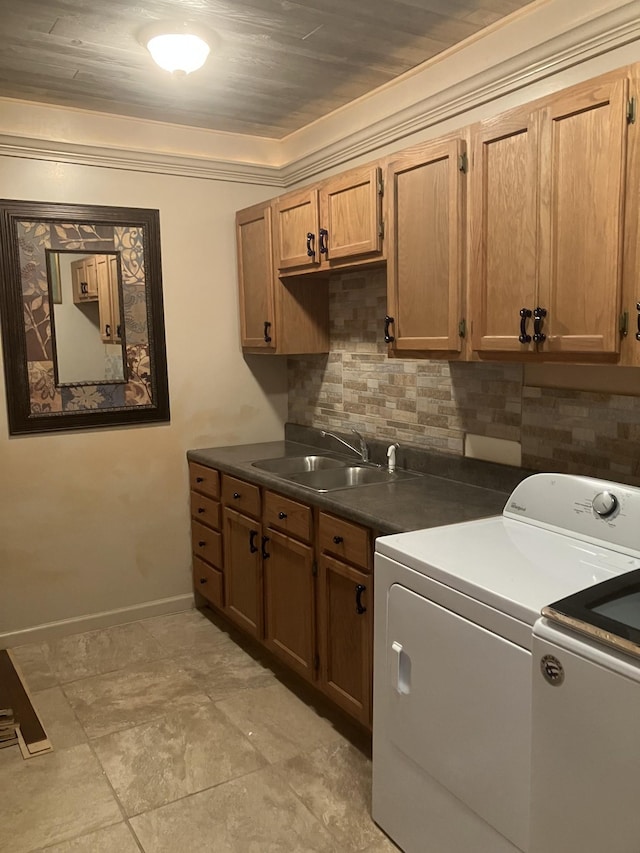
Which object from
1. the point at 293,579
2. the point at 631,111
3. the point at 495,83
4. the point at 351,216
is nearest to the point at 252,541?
the point at 293,579

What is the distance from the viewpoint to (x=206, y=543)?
11.8ft

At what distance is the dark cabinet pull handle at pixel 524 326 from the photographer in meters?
2.03

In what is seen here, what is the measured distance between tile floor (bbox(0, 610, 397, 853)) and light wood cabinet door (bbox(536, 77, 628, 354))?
5.26 ft

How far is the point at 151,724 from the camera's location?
105 inches

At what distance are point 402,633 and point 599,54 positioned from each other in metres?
1.83

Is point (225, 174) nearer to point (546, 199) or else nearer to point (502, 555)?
point (546, 199)

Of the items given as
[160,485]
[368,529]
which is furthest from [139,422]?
[368,529]

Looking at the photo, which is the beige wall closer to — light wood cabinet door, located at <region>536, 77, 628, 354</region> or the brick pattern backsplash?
the brick pattern backsplash

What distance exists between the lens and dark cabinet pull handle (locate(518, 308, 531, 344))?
6.65 feet

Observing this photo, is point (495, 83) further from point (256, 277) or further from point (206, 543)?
point (206, 543)

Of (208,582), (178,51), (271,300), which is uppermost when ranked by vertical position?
(178,51)

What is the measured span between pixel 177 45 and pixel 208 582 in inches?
96.3

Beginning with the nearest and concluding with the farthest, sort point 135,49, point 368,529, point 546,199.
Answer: point 546,199, point 368,529, point 135,49

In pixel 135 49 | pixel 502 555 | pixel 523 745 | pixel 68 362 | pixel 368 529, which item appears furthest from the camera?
pixel 68 362
